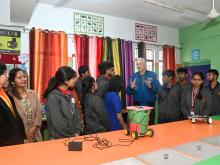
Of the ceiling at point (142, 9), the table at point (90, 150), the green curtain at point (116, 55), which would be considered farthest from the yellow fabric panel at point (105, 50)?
the table at point (90, 150)

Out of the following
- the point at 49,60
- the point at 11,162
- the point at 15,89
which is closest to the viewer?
the point at 11,162

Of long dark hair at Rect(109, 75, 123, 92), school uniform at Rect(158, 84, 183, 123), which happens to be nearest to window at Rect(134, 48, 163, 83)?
school uniform at Rect(158, 84, 183, 123)

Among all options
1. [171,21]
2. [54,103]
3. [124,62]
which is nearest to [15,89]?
[54,103]

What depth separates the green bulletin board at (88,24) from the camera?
4344 mm

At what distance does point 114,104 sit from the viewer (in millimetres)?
2557

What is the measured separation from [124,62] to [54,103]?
3072 millimetres

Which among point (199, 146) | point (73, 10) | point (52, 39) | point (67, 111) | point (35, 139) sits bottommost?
point (35, 139)

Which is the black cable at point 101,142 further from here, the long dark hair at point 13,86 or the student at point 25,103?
the long dark hair at point 13,86

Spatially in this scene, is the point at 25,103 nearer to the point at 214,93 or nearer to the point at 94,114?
the point at 94,114

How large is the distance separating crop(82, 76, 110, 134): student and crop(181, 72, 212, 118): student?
104 cm

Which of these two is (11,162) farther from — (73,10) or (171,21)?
(171,21)

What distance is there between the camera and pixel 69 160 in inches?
48.3

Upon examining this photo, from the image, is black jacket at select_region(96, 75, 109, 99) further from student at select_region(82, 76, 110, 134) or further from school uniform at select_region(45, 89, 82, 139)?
school uniform at select_region(45, 89, 82, 139)

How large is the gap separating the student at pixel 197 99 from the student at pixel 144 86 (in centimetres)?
100
